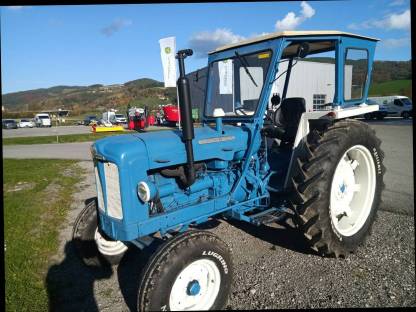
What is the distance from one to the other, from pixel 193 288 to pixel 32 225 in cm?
370

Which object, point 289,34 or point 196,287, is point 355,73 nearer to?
point 289,34

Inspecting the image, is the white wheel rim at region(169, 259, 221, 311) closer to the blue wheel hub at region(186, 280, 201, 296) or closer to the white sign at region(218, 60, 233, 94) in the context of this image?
the blue wheel hub at region(186, 280, 201, 296)

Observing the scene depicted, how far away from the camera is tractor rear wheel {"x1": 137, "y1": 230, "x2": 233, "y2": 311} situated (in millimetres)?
2510

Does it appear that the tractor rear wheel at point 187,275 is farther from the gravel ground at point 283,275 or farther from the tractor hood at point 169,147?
the tractor hood at point 169,147

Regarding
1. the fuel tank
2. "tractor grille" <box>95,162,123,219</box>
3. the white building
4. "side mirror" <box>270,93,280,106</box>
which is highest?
the white building

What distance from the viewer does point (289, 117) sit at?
4297mm

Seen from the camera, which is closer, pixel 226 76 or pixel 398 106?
pixel 226 76

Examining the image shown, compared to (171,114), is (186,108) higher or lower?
higher

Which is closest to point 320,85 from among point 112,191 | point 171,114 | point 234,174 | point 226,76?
point 226,76

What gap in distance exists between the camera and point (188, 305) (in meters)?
2.74

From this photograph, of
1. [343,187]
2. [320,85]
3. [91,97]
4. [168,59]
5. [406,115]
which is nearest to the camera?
[343,187]

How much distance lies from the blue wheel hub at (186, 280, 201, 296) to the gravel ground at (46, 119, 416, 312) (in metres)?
0.45

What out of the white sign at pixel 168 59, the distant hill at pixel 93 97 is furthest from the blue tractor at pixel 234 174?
the distant hill at pixel 93 97

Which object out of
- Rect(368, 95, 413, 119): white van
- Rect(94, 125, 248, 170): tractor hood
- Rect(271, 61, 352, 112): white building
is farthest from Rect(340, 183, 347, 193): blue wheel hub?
Rect(368, 95, 413, 119): white van
